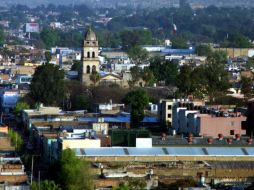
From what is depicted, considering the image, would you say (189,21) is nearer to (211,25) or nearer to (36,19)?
(211,25)

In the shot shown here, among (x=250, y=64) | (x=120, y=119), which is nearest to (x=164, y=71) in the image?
(x=250, y=64)

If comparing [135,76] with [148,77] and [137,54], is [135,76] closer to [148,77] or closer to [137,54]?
[148,77]

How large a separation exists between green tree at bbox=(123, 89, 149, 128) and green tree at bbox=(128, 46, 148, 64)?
26.7 m

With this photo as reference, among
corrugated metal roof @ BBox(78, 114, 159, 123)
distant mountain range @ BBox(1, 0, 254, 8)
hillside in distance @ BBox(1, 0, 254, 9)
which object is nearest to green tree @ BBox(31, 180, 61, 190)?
corrugated metal roof @ BBox(78, 114, 159, 123)

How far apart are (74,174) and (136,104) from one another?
1406cm

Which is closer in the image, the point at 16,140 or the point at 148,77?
the point at 16,140

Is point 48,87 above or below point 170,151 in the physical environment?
below

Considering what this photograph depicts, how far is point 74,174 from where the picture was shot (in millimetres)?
23141

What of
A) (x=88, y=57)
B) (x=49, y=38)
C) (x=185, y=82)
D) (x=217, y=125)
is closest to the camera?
(x=217, y=125)

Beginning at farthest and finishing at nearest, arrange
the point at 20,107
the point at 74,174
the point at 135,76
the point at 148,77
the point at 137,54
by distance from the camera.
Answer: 1. the point at 137,54
2. the point at 135,76
3. the point at 148,77
4. the point at 20,107
5. the point at 74,174

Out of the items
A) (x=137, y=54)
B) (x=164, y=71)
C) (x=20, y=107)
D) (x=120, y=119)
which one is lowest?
(x=137, y=54)

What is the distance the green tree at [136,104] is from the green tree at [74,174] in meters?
9.89

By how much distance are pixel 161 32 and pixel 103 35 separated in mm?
13007

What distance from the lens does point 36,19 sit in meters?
117
